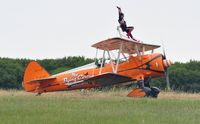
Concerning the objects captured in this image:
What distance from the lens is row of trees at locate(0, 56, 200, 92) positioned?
36.4 meters

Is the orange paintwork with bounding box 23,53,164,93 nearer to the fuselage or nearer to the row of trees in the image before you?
the fuselage

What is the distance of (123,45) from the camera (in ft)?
68.7

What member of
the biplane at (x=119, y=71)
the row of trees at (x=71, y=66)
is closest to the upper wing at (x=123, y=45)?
the biplane at (x=119, y=71)

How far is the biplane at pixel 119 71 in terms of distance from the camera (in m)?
20.1

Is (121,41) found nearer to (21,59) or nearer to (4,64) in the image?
(4,64)

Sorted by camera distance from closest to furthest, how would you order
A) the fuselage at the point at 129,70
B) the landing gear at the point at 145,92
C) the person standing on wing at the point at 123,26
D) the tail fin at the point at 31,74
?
the landing gear at the point at 145,92 < the fuselage at the point at 129,70 < the person standing on wing at the point at 123,26 < the tail fin at the point at 31,74

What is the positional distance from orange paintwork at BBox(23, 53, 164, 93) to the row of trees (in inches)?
496

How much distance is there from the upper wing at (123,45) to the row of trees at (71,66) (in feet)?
41.1

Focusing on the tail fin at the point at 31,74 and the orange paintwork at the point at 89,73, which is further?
the tail fin at the point at 31,74

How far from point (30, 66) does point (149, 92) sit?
595 cm

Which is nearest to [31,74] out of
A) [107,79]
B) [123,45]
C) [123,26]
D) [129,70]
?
[107,79]

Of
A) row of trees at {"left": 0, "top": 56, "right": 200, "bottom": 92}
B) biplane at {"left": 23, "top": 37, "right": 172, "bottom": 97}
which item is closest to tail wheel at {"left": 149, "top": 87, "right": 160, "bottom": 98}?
biplane at {"left": 23, "top": 37, "right": 172, "bottom": 97}

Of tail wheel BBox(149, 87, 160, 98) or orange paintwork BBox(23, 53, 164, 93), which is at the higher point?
orange paintwork BBox(23, 53, 164, 93)

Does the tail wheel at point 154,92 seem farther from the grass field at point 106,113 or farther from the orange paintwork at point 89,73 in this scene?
the grass field at point 106,113
